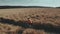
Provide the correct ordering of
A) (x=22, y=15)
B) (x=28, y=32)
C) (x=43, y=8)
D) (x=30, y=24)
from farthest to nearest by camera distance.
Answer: (x=43, y=8) < (x=22, y=15) < (x=30, y=24) < (x=28, y=32)

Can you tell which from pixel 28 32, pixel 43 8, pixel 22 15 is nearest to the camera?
pixel 28 32

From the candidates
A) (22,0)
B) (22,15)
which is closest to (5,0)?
(22,0)

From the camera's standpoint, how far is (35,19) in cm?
92

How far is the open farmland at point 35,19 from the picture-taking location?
2.66 ft

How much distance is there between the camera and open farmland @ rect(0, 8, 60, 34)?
811mm

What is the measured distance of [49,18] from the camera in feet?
3.06

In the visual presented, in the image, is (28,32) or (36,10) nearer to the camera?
(28,32)

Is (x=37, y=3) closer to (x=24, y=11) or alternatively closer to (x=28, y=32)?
(x=24, y=11)

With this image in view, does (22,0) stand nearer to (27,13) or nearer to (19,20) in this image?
(27,13)

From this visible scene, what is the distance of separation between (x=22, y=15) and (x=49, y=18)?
185 mm

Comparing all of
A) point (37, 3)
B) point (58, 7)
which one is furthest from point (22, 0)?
point (58, 7)

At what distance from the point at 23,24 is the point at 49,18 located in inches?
7.0

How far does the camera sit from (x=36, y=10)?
1064 millimetres

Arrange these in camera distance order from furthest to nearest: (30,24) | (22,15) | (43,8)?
(43,8) → (22,15) → (30,24)
